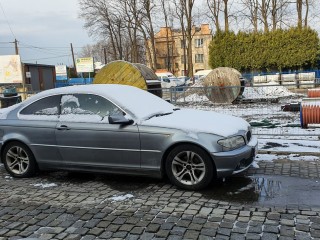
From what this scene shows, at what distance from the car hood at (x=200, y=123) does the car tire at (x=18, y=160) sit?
2.16 meters

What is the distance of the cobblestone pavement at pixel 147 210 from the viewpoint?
4.04 m

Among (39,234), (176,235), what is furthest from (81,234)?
(176,235)

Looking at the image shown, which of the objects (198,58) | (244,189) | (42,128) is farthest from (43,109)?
(198,58)

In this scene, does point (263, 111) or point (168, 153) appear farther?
point (263, 111)

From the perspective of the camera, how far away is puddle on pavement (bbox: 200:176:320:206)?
4898mm

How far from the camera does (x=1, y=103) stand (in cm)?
1512

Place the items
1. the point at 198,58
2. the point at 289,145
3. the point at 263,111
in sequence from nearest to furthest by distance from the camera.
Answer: the point at 289,145 → the point at 263,111 → the point at 198,58

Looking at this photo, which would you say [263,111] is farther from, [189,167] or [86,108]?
[86,108]

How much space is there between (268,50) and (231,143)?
99.6ft

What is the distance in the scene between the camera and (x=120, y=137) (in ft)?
18.5

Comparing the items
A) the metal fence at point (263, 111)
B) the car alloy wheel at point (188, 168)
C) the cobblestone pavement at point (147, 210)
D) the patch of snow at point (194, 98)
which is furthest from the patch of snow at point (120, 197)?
the patch of snow at point (194, 98)

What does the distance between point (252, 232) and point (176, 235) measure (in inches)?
31.1

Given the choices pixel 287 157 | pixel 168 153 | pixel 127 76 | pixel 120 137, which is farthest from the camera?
pixel 127 76

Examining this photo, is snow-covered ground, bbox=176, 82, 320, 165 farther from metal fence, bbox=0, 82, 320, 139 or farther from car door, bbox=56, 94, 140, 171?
car door, bbox=56, 94, 140, 171
